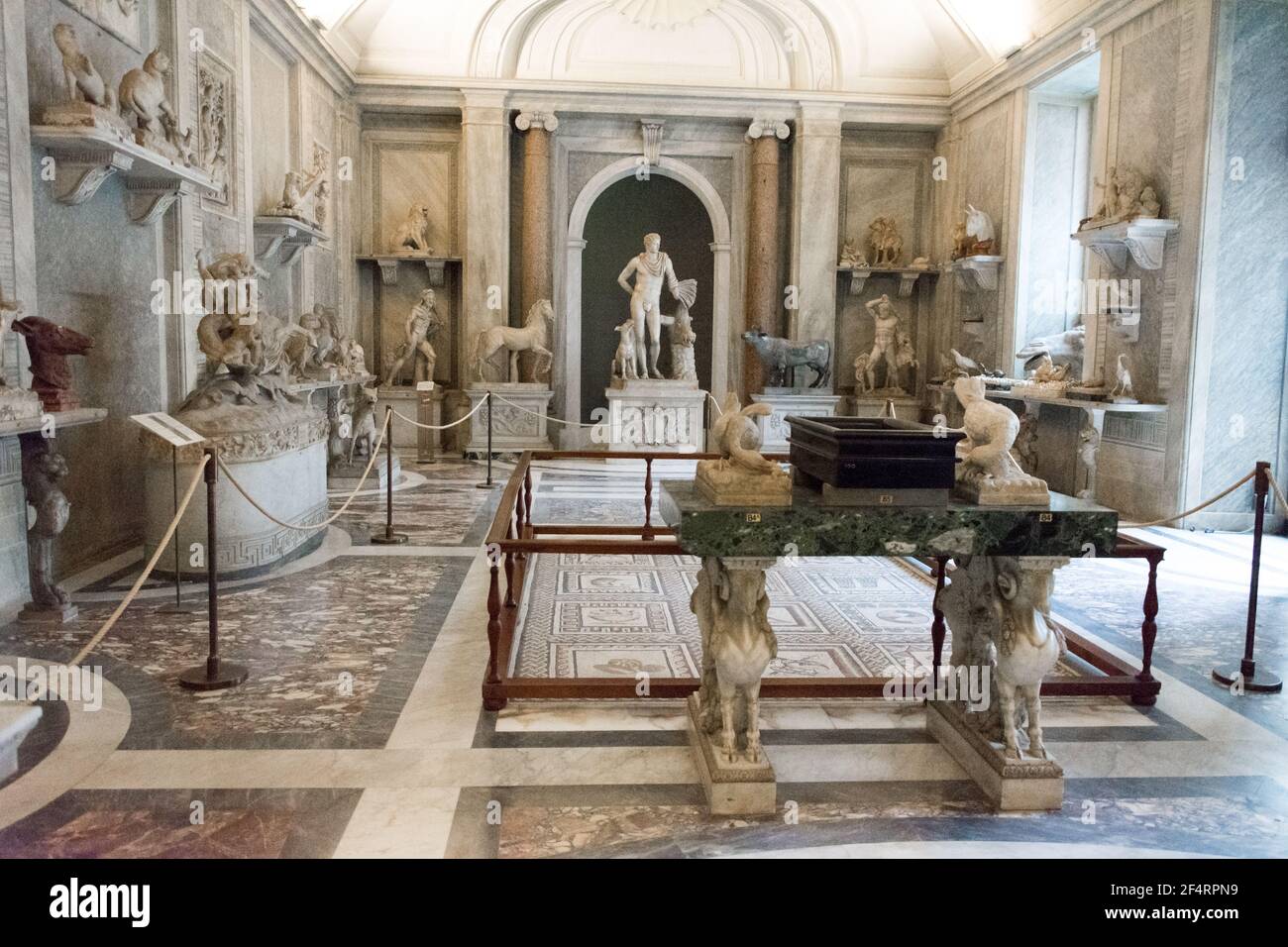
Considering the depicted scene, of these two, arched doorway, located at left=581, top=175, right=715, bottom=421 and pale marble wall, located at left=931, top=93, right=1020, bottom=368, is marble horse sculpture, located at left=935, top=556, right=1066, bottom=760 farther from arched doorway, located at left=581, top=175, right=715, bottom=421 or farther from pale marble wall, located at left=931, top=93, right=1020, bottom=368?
arched doorway, located at left=581, top=175, right=715, bottom=421

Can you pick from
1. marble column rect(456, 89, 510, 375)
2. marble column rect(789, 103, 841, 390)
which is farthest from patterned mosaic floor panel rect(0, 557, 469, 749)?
marble column rect(789, 103, 841, 390)

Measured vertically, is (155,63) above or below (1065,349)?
above

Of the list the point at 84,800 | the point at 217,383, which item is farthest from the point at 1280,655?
the point at 217,383

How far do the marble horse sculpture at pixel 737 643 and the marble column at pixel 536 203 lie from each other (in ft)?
37.7

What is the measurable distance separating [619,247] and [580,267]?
2328 mm

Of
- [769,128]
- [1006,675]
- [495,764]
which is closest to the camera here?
[1006,675]

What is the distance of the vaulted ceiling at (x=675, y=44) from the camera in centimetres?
1445

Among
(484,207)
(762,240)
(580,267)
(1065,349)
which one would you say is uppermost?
(484,207)

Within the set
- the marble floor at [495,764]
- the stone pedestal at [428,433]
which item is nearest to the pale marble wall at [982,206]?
the stone pedestal at [428,433]

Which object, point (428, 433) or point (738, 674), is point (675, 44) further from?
point (738, 674)

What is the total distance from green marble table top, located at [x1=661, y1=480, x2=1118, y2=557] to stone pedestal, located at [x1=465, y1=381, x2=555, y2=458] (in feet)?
35.9

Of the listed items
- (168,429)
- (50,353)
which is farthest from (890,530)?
(50,353)

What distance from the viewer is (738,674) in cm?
376
